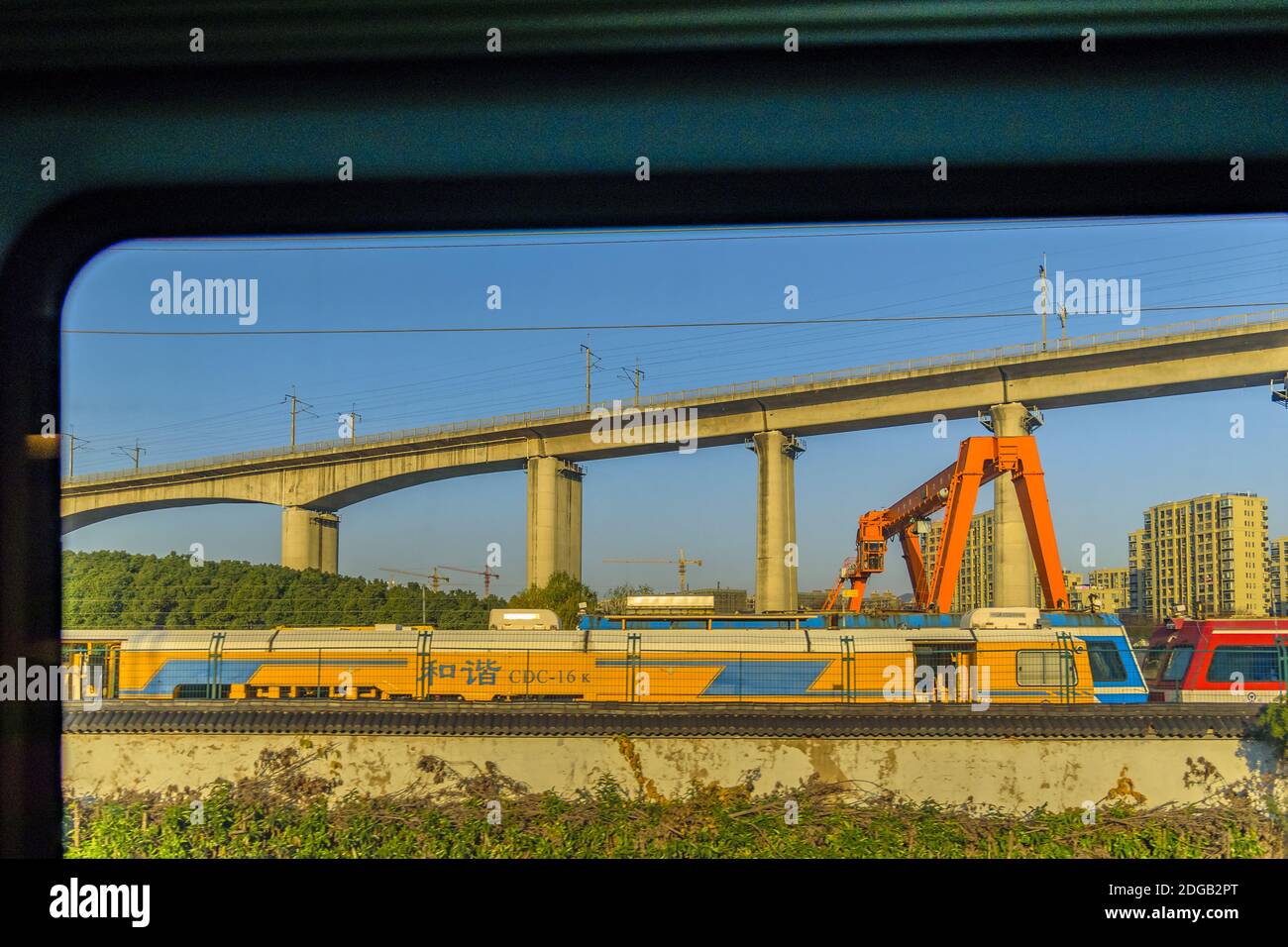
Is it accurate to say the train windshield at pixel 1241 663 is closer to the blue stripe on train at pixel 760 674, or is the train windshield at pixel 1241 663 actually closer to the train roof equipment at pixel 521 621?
the blue stripe on train at pixel 760 674

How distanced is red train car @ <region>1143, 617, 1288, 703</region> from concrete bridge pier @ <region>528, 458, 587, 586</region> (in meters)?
5.75

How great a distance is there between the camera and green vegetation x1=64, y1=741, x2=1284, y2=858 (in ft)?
11.2

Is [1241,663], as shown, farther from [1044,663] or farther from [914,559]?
[914,559]

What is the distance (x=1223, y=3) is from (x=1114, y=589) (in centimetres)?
871

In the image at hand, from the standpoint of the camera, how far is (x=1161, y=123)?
1973 millimetres

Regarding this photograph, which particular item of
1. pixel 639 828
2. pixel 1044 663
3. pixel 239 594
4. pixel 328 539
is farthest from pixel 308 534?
pixel 1044 663

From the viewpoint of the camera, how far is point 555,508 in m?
4.17

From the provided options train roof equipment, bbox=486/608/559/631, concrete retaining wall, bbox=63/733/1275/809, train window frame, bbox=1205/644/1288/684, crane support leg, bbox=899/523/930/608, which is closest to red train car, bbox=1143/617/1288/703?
train window frame, bbox=1205/644/1288/684

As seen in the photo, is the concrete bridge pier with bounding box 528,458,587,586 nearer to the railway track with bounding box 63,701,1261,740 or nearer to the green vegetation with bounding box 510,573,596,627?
the green vegetation with bounding box 510,573,596,627

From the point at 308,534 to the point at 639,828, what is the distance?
5.78 feet

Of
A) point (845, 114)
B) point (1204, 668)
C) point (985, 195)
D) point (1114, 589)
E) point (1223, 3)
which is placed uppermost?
point (1223, 3)

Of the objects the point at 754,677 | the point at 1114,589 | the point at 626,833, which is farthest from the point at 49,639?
the point at 1114,589

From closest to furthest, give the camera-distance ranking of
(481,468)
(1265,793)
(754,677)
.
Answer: (1265,793) < (481,468) < (754,677)
